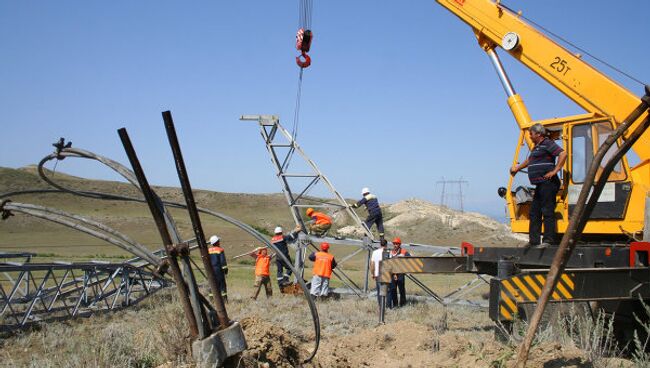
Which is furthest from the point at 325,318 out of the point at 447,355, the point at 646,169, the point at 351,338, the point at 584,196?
the point at 584,196

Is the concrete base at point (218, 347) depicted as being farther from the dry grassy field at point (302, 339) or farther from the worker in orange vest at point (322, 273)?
the worker in orange vest at point (322, 273)

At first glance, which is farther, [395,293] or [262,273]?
[262,273]

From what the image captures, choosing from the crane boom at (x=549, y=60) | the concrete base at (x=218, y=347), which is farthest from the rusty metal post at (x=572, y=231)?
the crane boom at (x=549, y=60)

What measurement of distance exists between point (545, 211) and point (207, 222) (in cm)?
3940

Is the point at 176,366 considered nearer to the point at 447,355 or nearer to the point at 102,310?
the point at 447,355

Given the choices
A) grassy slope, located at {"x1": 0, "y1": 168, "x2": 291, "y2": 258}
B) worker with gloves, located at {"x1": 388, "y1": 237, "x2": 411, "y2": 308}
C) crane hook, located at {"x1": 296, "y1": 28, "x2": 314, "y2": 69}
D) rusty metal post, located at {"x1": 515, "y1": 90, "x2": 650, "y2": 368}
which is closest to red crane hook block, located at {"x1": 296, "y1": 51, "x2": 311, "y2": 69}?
crane hook, located at {"x1": 296, "y1": 28, "x2": 314, "y2": 69}

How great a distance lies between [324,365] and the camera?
5840 millimetres

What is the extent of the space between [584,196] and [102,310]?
33.0 feet

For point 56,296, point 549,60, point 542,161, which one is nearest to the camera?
point 542,161

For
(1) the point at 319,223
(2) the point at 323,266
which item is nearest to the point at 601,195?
(2) the point at 323,266

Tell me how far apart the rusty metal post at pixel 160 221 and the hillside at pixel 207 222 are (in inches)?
1188

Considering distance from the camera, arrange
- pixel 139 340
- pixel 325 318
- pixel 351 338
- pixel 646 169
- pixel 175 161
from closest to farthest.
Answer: pixel 175 161
pixel 139 340
pixel 351 338
pixel 646 169
pixel 325 318

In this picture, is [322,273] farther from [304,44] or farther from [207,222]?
[207,222]

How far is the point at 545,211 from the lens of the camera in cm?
783
